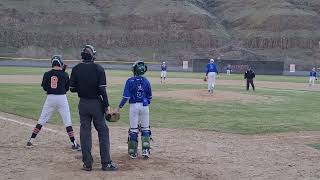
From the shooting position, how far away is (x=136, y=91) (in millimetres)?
11617

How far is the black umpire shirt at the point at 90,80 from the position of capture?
33.7 feet

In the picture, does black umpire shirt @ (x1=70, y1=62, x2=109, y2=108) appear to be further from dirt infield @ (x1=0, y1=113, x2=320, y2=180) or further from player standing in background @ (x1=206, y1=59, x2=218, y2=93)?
player standing in background @ (x1=206, y1=59, x2=218, y2=93)

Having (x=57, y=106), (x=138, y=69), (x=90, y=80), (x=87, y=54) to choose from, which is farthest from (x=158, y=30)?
(x=90, y=80)

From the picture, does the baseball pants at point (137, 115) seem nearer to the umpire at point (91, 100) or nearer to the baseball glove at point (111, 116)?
the baseball glove at point (111, 116)

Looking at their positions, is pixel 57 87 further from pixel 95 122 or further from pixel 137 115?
pixel 95 122

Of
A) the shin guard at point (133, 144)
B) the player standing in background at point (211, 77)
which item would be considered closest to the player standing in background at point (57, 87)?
the shin guard at point (133, 144)

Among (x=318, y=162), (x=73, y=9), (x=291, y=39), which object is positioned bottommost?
(x=318, y=162)

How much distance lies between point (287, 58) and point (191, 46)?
18.5m

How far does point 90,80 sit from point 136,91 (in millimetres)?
1598

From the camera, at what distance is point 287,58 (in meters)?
89.9

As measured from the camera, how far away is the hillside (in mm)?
92312

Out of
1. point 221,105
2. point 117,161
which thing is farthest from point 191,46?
point 117,161

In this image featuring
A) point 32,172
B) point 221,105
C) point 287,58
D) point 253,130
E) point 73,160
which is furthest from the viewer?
point 287,58

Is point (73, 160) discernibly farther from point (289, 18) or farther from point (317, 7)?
point (317, 7)
